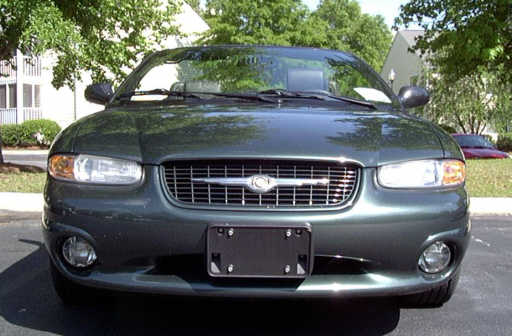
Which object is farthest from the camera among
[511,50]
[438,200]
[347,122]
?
[511,50]

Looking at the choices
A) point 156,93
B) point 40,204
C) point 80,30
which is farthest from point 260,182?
point 80,30

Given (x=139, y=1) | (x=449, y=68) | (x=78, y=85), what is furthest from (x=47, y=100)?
(x=449, y=68)

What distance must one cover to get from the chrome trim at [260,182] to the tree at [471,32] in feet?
35.8

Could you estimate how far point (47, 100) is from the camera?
28.5 metres

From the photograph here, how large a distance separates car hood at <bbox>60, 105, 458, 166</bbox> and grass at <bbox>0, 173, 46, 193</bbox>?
609 cm

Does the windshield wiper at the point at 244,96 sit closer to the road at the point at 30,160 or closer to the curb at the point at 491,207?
the curb at the point at 491,207

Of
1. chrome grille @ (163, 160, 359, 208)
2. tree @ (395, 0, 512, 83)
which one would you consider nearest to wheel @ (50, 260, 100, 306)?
chrome grille @ (163, 160, 359, 208)

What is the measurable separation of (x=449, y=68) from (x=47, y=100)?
20662 mm

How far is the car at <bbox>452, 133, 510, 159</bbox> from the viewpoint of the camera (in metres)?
18.8

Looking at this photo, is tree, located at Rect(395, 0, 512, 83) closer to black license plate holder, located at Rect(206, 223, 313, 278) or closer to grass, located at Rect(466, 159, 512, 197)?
grass, located at Rect(466, 159, 512, 197)

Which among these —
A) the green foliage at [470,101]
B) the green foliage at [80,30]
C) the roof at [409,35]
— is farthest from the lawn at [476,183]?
the roof at [409,35]

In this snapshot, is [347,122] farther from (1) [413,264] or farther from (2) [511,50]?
(2) [511,50]

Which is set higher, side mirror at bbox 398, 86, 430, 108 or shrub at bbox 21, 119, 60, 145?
side mirror at bbox 398, 86, 430, 108

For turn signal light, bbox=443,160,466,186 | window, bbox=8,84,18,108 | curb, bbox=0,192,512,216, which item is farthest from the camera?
window, bbox=8,84,18,108
